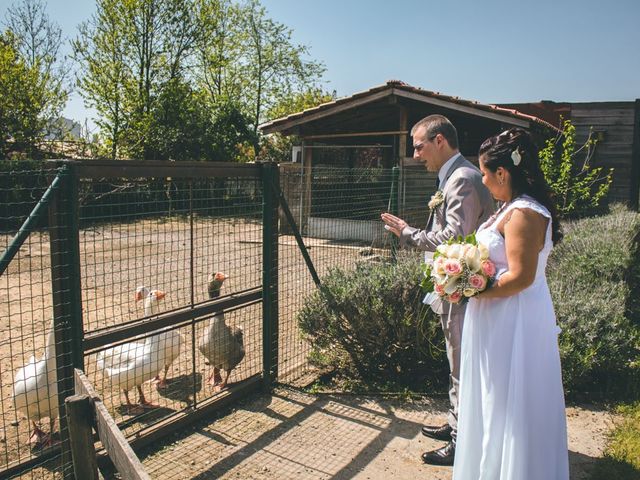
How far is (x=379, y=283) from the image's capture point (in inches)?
199

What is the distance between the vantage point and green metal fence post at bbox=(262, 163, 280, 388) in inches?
187

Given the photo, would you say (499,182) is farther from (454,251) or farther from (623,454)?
(623,454)

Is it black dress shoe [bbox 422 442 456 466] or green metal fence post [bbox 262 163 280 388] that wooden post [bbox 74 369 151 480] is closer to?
black dress shoe [bbox 422 442 456 466]

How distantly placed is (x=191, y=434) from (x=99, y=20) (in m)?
23.7

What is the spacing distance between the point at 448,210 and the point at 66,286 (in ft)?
8.11

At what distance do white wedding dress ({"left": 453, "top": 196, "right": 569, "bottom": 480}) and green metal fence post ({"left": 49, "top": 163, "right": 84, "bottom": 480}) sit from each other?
Result: 7.65ft

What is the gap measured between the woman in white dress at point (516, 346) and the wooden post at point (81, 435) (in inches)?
74.6

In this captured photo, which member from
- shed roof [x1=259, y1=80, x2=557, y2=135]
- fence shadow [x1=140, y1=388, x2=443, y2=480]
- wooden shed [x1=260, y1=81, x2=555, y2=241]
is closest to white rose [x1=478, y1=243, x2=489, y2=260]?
fence shadow [x1=140, y1=388, x2=443, y2=480]

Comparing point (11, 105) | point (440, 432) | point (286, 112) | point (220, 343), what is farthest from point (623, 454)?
point (286, 112)

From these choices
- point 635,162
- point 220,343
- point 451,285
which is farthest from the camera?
point 635,162

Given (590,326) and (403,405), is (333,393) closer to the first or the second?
(403,405)

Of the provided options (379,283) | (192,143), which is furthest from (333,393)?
(192,143)

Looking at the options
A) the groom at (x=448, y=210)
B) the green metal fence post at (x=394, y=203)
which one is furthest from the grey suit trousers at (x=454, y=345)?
the green metal fence post at (x=394, y=203)

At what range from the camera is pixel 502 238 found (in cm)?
288
